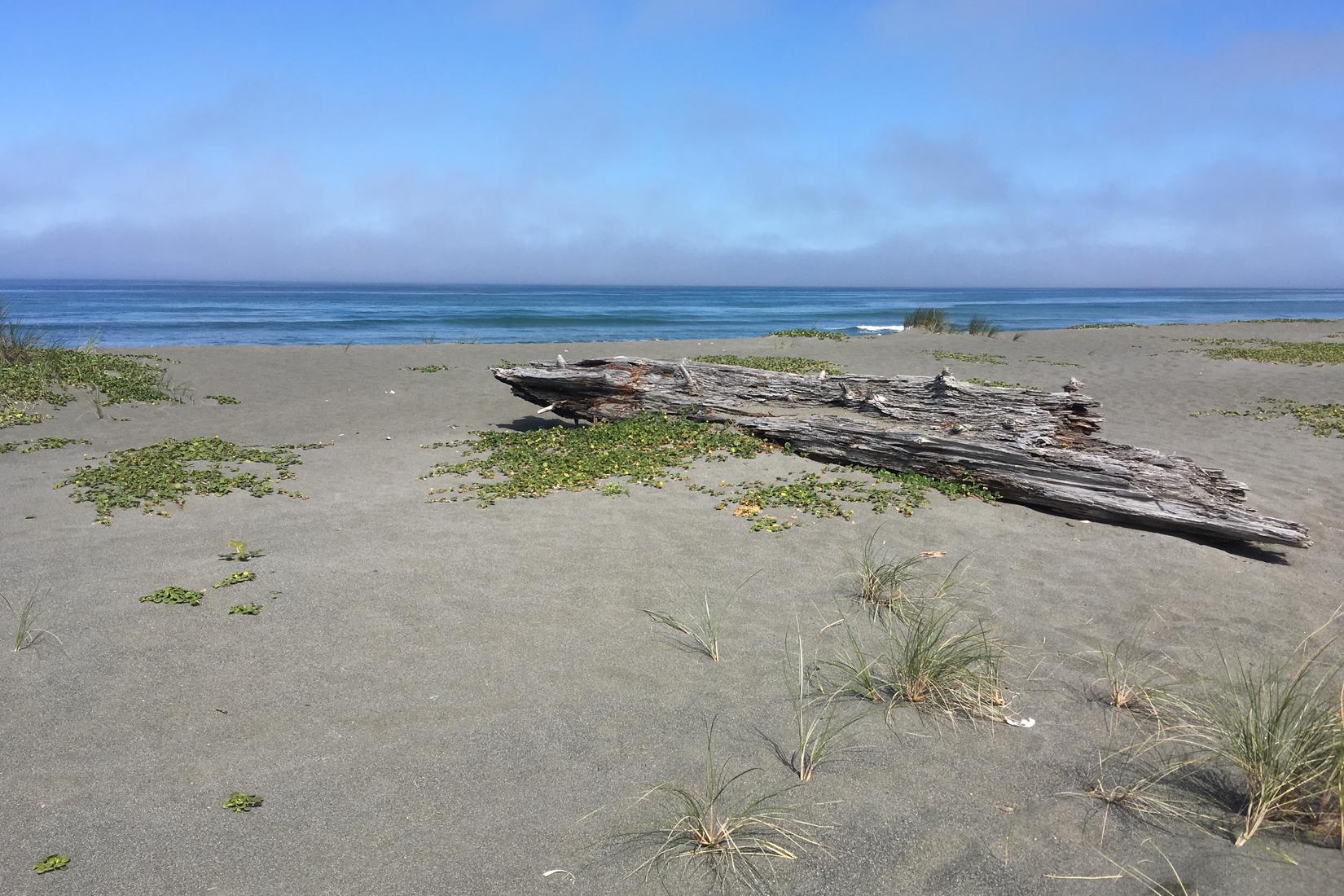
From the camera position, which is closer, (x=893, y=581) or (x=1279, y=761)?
(x=1279, y=761)

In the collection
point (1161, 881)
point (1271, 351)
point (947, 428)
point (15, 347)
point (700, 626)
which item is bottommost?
point (1161, 881)

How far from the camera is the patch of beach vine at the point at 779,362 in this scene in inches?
730

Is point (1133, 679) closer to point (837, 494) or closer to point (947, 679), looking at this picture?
point (947, 679)

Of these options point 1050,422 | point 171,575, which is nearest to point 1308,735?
point 1050,422

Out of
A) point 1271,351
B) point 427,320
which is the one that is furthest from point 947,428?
point 427,320

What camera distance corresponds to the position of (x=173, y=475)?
29.3 feet

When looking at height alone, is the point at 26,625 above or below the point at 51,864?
above

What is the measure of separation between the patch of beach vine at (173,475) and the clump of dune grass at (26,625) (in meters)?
2.02

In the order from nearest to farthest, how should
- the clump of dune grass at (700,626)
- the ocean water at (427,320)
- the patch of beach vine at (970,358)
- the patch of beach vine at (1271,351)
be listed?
1. the clump of dune grass at (700,626)
2. the patch of beach vine at (1271,351)
3. the patch of beach vine at (970,358)
4. the ocean water at (427,320)

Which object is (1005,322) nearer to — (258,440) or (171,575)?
(258,440)

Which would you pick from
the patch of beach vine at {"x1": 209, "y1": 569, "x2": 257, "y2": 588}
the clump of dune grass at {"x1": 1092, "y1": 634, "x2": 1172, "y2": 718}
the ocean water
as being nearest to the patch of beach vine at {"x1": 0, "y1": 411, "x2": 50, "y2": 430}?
the patch of beach vine at {"x1": 209, "y1": 569, "x2": 257, "y2": 588}

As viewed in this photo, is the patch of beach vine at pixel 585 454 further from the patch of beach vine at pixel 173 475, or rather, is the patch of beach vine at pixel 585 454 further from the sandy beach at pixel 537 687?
the patch of beach vine at pixel 173 475

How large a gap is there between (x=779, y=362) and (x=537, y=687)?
50.2 ft

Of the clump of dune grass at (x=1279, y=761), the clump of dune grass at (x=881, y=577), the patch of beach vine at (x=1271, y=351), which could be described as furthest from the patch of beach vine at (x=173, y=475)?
the patch of beach vine at (x=1271, y=351)
